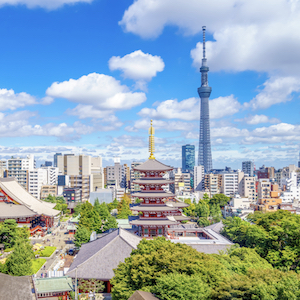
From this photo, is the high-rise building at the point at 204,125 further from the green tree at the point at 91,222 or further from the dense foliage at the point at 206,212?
the green tree at the point at 91,222

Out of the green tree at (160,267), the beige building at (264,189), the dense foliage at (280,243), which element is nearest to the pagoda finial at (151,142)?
the dense foliage at (280,243)

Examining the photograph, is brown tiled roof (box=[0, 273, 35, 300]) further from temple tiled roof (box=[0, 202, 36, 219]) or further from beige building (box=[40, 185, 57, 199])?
beige building (box=[40, 185, 57, 199])

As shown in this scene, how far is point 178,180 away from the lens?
130 m

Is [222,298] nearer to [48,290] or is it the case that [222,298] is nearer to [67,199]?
[48,290]

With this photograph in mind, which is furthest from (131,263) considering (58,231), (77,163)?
(77,163)

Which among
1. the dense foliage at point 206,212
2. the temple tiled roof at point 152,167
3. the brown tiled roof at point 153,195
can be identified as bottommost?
the dense foliage at point 206,212

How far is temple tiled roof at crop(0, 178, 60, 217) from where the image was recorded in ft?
199

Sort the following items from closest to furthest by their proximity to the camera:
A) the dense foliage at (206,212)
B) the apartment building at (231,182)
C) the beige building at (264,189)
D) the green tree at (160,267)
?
1. the green tree at (160,267)
2. the dense foliage at (206,212)
3. the beige building at (264,189)
4. the apartment building at (231,182)

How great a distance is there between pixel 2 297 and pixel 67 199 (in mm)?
79296

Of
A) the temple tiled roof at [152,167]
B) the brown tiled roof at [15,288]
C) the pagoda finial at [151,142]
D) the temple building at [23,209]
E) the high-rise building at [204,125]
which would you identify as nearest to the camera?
the brown tiled roof at [15,288]

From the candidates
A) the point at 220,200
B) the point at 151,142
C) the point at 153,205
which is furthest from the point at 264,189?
the point at 153,205

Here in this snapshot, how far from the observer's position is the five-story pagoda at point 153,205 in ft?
140

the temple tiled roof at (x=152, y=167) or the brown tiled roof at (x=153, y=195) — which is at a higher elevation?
the temple tiled roof at (x=152, y=167)

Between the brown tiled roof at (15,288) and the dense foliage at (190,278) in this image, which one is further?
the brown tiled roof at (15,288)
